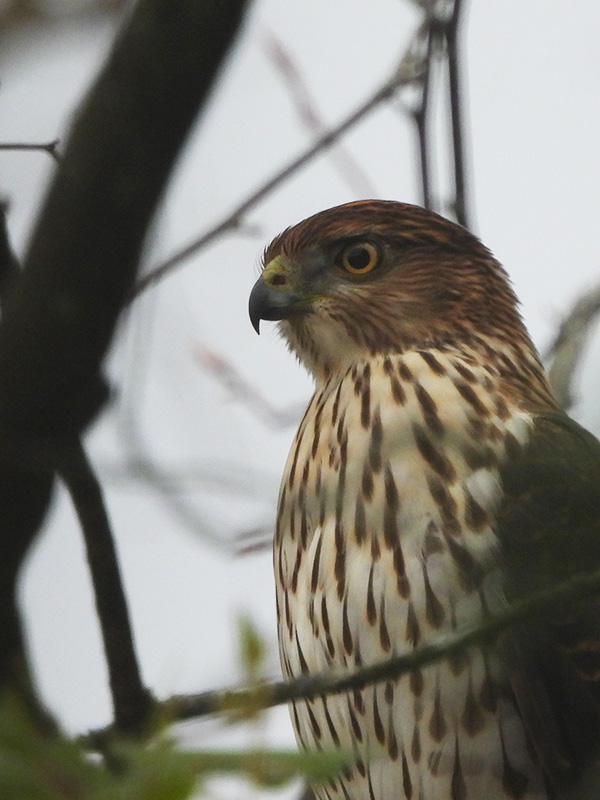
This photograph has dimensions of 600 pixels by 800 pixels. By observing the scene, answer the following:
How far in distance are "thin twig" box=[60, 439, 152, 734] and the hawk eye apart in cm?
218

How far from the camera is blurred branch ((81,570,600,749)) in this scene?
1562 millimetres

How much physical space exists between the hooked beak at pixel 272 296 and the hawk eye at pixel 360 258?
0.74 ft

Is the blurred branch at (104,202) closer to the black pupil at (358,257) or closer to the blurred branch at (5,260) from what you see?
the blurred branch at (5,260)

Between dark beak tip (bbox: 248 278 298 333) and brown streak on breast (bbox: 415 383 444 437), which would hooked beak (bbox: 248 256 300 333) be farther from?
brown streak on breast (bbox: 415 383 444 437)

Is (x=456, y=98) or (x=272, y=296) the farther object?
(x=272, y=296)

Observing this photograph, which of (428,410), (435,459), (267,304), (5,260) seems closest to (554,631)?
(435,459)

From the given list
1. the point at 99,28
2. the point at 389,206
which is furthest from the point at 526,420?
→ the point at 99,28

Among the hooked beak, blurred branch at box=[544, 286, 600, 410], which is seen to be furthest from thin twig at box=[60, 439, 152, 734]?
blurred branch at box=[544, 286, 600, 410]

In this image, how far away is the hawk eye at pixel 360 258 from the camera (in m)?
4.23

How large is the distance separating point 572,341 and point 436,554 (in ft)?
5.32

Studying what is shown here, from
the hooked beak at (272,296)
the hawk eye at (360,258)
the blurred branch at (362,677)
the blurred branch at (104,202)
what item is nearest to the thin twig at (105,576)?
the blurred branch at (104,202)

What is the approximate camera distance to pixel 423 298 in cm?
421

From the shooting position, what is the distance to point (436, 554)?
10.5 feet

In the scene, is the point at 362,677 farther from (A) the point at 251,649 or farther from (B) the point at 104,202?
(B) the point at 104,202
